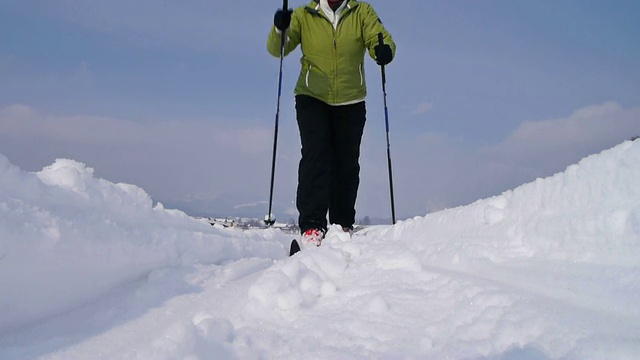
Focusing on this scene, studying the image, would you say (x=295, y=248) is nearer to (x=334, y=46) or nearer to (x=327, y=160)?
(x=327, y=160)

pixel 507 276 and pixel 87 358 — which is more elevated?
pixel 507 276

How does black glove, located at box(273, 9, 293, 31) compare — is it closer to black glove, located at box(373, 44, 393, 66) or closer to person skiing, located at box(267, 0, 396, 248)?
person skiing, located at box(267, 0, 396, 248)

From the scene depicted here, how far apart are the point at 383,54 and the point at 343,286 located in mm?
3116

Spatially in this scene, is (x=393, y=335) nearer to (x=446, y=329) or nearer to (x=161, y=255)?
(x=446, y=329)

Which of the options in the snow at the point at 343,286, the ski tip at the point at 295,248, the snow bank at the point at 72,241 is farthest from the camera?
the ski tip at the point at 295,248

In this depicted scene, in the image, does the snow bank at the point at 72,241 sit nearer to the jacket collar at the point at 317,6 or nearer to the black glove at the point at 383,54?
the black glove at the point at 383,54

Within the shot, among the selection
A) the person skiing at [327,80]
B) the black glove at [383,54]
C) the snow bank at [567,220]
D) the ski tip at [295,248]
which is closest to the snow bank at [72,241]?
the ski tip at [295,248]

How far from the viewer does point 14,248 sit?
215cm

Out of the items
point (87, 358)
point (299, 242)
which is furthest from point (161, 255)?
point (299, 242)

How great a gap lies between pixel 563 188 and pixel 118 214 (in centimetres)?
266

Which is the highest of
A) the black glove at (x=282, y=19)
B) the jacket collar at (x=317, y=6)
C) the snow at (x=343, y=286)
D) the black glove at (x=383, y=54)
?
the jacket collar at (x=317, y=6)

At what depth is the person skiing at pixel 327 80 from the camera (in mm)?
4785

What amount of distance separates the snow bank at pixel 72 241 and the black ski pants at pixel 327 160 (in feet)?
4.44

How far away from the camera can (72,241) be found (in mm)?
2420
